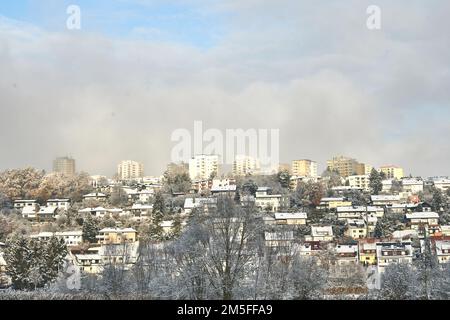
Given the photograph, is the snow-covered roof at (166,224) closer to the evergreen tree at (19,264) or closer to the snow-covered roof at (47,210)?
the evergreen tree at (19,264)

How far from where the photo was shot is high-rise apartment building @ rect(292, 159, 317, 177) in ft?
178

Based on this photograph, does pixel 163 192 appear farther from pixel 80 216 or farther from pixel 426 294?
pixel 426 294

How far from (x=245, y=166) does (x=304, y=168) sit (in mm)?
8671

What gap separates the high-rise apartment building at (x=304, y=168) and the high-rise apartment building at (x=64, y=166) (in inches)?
756

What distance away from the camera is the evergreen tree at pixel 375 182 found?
46719 millimetres

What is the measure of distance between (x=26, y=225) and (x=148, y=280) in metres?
20.6

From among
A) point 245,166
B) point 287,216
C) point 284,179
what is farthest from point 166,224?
point 245,166

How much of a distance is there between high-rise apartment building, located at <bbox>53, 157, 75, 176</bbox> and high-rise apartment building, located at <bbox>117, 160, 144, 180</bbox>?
23.6 feet

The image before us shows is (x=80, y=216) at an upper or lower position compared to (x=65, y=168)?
lower

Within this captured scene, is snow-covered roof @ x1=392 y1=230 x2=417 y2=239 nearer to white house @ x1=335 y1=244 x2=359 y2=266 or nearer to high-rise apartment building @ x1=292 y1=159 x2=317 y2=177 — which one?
white house @ x1=335 y1=244 x2=359 y2=266
